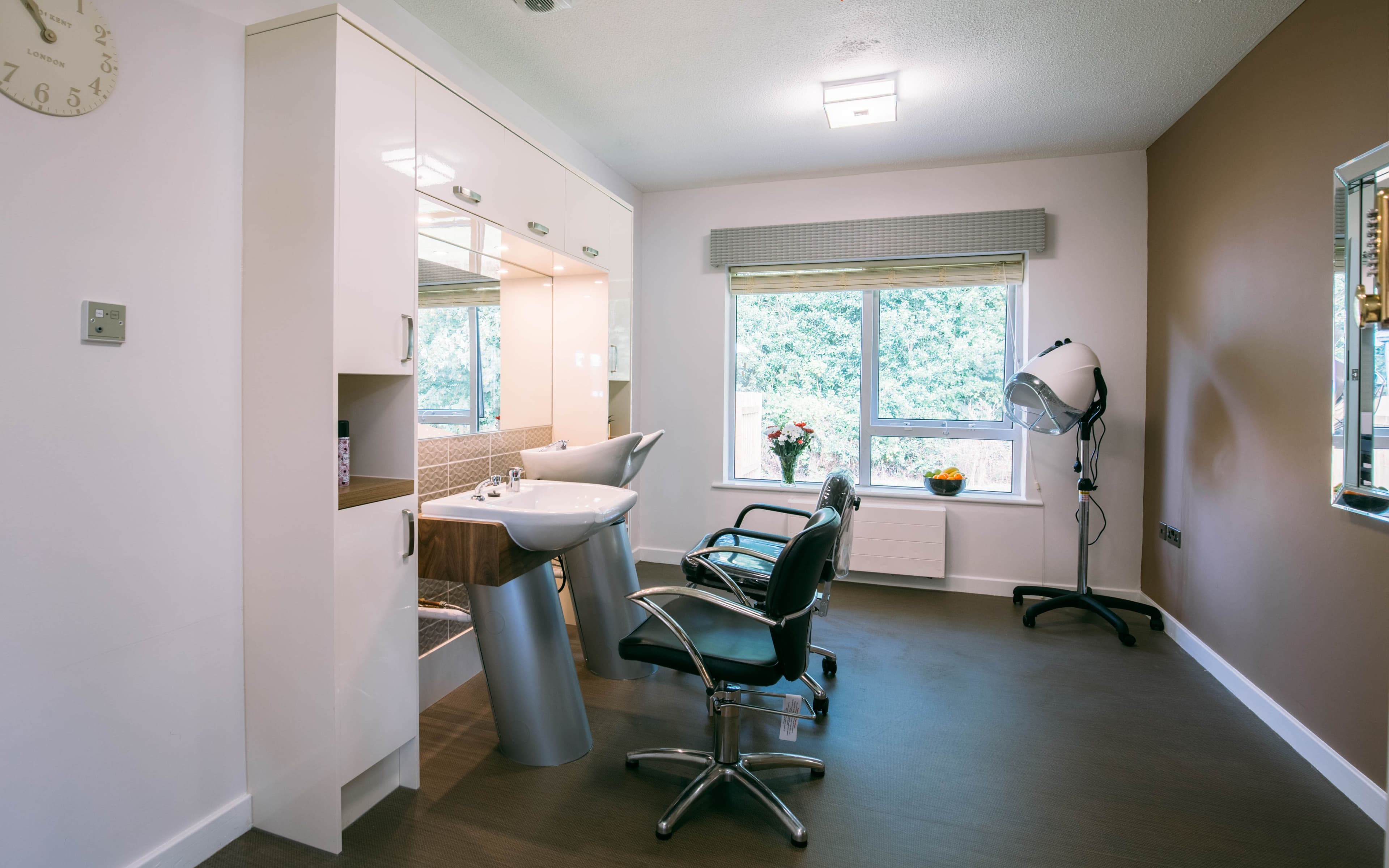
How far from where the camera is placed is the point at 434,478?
249 cm

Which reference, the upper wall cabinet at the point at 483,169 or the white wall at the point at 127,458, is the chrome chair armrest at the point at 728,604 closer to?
the white wall at the point at 127,458

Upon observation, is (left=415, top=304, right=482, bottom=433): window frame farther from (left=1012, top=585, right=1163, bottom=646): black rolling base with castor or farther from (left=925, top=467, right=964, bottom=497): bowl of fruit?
(left=1012, top=585, right=1163, bottom=646): black rolling base with castor

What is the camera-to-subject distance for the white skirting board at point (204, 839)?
1587mm

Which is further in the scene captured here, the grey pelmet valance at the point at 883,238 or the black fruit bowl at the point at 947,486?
the black fruit bowl at the point at 947,486

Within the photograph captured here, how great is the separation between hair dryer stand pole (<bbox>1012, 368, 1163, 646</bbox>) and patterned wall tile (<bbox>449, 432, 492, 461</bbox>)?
2839mm

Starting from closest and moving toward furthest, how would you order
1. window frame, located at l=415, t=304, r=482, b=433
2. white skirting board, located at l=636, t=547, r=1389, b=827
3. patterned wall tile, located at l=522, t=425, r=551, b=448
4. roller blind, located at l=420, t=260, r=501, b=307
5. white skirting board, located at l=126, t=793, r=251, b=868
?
white skirting board, located at l=126, t=793, r=251, b=868, white skirting board, located at l=636, t=547, r=1389, b=827, roller blind, located at l=420, t=260, r=501, b=307, window frame, located at l=415, t=304, r=482, b=433, patterned wall tile, located at l=522, t=425, r=551, b=448

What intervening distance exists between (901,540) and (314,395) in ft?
11.0

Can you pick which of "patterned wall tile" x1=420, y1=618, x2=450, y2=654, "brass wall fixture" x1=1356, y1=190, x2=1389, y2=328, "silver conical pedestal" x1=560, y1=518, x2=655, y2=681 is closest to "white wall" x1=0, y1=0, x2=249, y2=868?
"patterned wall tile" x1=420, y1=618, x2=450, y2=654

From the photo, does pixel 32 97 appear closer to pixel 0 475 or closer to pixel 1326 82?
pixel 0 475

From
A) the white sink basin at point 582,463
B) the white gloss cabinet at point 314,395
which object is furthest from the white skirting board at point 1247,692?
the white gloss cabinet at point 314,395

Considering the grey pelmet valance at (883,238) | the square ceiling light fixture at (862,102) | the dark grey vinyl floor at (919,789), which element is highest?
the square ceiling light fixture at (862,102)

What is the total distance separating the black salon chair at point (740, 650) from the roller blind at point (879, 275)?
2.70m

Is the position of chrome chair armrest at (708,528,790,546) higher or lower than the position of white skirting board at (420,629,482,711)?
higher

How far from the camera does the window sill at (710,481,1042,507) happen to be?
3973 millimetres
